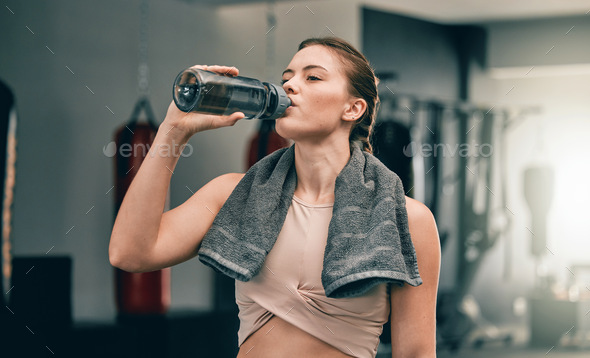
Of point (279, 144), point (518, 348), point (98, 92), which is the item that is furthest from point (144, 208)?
point (518, 348)

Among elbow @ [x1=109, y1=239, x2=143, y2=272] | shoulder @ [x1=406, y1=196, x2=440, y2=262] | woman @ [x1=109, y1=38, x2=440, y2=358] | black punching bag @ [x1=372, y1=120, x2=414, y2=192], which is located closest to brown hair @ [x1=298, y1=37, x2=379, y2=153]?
woman @ [x1=109, y1=38, x2=440, y2=358]

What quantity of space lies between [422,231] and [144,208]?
51cm

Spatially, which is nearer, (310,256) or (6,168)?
(310,256)

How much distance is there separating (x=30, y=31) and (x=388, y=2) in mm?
1952

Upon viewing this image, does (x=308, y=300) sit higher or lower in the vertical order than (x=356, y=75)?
lower

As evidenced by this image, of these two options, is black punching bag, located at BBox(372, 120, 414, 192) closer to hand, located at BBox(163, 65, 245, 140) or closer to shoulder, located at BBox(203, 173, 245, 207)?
shoulder, located at BBox(203, 173, 245, 207)

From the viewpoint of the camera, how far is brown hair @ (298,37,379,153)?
4.37 ft

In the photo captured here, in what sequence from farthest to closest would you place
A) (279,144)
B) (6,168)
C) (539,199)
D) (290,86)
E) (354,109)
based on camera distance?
(539,199) → (279,144) → (6,168) → (354,109) → (290,86)

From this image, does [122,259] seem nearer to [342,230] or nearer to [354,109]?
[342,230]

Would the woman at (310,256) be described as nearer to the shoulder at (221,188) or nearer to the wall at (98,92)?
the shoulder at (221,188)

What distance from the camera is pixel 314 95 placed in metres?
1.26

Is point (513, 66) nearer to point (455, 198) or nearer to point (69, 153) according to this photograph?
point (455, 198)

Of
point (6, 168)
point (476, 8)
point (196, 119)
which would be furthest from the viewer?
point (476, 8)

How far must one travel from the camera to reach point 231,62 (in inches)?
156
